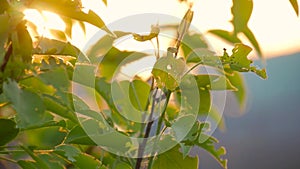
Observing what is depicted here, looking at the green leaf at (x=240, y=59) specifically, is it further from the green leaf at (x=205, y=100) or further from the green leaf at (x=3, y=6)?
the green leaf at (x=3, y=6)

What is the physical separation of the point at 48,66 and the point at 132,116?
334mm

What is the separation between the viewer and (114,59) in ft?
2.73

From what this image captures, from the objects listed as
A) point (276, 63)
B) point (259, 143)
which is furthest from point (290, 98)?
point (276, 63)

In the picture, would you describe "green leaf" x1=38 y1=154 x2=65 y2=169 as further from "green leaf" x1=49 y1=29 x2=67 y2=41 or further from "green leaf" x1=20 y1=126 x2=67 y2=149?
"green leaf" x1=49 y1=29 x2=67 y2=41

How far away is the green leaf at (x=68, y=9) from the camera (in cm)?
53

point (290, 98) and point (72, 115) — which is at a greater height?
point (72, 115)

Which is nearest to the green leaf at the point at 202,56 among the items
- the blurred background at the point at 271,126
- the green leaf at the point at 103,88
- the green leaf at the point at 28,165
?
the green leaf at the point at 103,88

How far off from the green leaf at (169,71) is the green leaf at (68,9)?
11cm

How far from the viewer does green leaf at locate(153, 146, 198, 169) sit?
2.40 ft

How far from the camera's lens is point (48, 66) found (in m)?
0.54

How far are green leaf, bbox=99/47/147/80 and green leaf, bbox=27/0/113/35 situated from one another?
24cm

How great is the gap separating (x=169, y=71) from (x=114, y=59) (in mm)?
195

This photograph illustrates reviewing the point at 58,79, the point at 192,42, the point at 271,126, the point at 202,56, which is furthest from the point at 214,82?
the point at 271,126

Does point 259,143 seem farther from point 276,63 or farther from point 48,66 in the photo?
point 48,66
